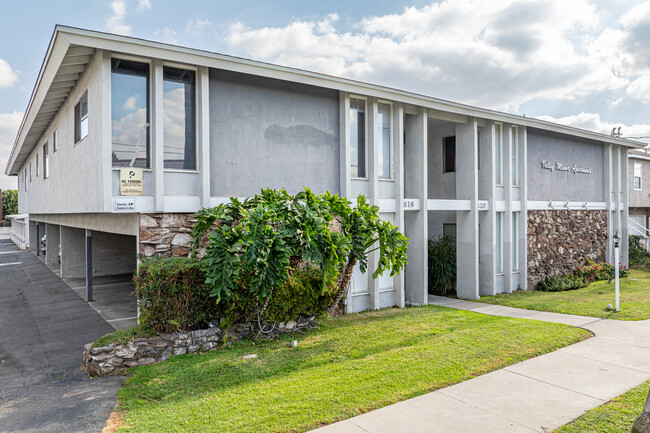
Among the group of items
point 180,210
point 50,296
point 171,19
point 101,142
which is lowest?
point 50,296

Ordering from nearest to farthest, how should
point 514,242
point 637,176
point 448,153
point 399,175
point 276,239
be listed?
1. point 276,239
2. point 399,175
3. point 514,242
4. point 448,153
5. point 637,176

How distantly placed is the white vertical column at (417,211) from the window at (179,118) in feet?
19.8

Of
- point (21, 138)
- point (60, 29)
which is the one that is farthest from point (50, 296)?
point (60, 29)

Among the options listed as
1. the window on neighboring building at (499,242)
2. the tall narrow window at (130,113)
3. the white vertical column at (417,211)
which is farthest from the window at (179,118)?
the window on neighboring building at (499,242)

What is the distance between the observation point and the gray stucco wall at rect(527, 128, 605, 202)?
1491 centimetres

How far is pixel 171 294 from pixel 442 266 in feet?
30.2

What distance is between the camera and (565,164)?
16.0 m

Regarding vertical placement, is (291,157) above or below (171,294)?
above

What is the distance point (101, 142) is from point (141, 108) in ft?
3.25

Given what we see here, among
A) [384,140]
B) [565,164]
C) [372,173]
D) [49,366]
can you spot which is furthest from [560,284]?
[49,366]

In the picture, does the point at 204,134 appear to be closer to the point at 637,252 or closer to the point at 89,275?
the point at 89,275

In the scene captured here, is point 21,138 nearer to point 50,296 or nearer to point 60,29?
point 50,296

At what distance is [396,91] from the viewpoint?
34.9 feet

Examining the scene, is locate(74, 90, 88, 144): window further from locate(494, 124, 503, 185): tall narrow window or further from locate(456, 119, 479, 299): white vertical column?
locate(494, 124, 503, 185): tall narrow window
